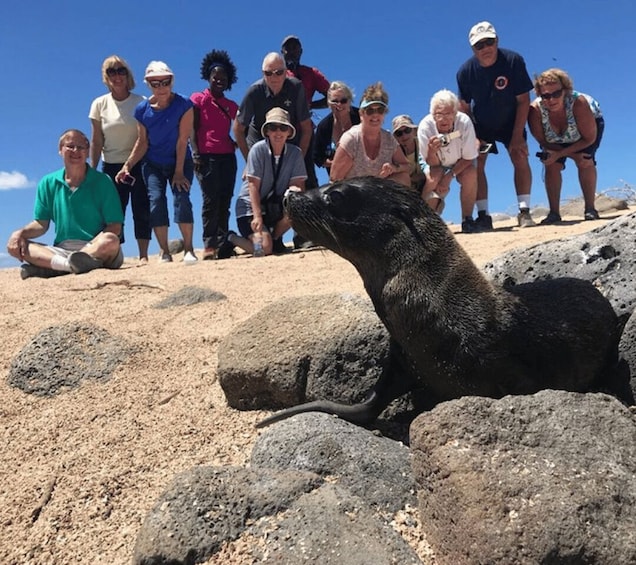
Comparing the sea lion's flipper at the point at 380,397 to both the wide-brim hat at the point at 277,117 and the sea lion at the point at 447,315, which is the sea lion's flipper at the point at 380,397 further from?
the wide-brim hat at the point at 277,117

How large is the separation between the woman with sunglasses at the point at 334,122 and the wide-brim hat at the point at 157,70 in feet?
6.36

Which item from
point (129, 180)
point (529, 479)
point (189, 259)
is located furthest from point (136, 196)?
point (529, 479)

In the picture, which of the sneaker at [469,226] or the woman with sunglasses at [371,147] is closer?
the woman with sunglasses at [371,147]

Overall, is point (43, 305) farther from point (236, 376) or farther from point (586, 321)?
point (586, 321)

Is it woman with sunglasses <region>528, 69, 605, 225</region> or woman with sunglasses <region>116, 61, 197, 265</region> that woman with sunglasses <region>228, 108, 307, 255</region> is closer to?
woman with sunglasses <region>116, 61, 197, 265</region>

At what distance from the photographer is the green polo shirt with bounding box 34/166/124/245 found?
7121 millimetres

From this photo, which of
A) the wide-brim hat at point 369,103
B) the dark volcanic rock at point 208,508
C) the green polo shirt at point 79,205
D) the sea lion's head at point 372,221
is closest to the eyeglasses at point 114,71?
the green polo shirt at point 79,205

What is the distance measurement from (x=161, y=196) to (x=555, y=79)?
5089 mm

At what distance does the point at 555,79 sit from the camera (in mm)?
7801

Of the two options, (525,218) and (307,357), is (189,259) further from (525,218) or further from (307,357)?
(307,357)

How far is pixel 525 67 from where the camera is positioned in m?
7.82

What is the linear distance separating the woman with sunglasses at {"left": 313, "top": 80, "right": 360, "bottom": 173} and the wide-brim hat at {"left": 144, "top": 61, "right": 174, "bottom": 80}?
1.94 metres

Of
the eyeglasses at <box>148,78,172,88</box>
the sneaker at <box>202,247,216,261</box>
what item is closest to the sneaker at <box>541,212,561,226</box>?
the sneaker at <box>202,247,216,261</box>

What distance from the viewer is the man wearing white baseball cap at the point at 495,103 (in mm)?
7738
